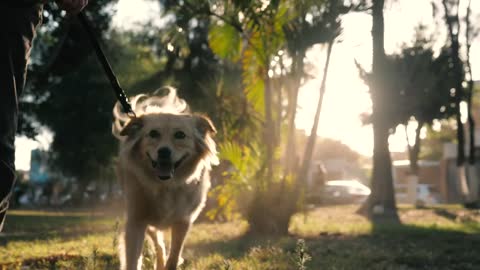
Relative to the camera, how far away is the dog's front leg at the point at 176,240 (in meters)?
4.87

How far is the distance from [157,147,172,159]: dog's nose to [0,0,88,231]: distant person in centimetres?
164

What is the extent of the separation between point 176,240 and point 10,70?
2.58 meters

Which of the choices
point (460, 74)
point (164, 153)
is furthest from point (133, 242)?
point (460, 74)

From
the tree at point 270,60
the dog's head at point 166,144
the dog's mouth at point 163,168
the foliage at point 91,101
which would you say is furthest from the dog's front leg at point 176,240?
the foliage at point 91,101

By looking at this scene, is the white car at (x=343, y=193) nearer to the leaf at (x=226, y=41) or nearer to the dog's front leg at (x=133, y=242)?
the leaf at (x=226, y=41)

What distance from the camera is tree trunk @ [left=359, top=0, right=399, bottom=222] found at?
57.1 feet

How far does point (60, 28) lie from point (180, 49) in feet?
22.4

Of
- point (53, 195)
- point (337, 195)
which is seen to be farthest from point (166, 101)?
point (53, 195)

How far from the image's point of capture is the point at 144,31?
97.6ft

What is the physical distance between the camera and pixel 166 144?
4387mm

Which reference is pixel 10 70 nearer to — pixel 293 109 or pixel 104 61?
pixel 104 61

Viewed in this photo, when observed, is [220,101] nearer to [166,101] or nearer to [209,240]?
[209,240]

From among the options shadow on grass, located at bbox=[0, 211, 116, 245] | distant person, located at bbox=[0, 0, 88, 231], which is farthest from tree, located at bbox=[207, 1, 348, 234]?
distant person, located at bbox=[0, 0, 88, 231]

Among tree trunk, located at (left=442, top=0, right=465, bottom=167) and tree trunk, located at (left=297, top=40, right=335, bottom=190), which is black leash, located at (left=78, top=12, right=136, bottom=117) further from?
tree trunk, located at (left=442, top=0, right=465, bottom=167)
